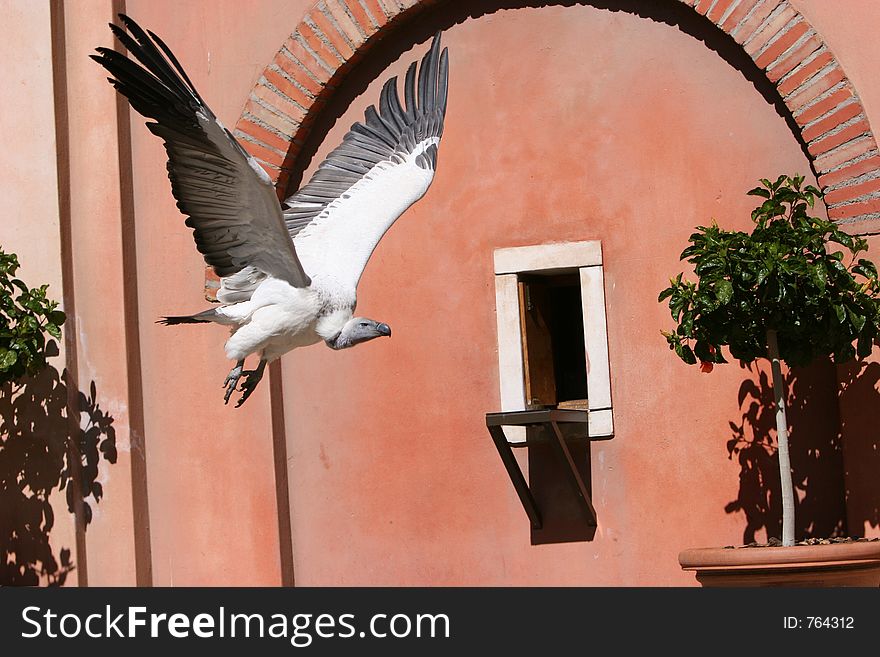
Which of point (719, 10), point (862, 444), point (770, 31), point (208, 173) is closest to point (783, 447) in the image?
point (862, 444)

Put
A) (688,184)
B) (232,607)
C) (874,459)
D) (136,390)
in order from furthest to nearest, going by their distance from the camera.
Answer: (136,390) < (688,184) < (874,459) < (232,607)

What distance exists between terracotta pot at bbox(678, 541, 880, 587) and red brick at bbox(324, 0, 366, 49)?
8.74 feet

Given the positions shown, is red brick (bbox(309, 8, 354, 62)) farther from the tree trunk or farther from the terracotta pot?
the terracotta pot

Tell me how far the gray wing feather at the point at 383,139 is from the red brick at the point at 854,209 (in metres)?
1.54

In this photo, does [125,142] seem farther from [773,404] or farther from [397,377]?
[773,404]

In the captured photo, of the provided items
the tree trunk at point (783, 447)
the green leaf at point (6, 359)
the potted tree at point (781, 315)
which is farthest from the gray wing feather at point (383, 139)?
the tree trunk at point (783, 447)

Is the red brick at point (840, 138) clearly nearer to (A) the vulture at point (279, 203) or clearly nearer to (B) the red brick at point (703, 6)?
(B) the red brick at point (703, 6)

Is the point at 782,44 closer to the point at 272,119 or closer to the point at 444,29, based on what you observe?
the point at 444,29

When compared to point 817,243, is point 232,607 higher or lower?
lower

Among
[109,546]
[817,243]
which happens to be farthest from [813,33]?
[109,546]

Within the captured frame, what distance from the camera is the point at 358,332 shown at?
549 cm

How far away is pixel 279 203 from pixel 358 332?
54cm

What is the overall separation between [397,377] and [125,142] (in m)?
1.58

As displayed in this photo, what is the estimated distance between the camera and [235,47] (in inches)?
279
